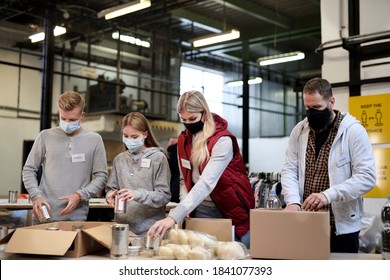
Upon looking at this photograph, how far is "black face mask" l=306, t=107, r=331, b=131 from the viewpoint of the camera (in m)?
2.02

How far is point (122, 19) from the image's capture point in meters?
11.6

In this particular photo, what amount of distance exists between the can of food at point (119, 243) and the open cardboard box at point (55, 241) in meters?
0.03

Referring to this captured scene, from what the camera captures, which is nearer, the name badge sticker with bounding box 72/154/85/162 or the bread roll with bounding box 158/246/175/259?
the bread roll with bounding box 158/246/175/259

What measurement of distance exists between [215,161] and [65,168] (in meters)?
0.82

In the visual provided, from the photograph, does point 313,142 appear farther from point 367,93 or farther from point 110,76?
point 110,76

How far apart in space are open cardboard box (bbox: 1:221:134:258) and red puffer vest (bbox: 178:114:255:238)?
502mm

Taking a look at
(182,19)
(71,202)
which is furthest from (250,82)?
(71,202)

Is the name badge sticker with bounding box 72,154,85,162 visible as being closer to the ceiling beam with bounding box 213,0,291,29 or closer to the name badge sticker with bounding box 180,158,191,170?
the name badge sticker with bounding box 180,158,191,170

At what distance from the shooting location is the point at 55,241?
1.55 metres

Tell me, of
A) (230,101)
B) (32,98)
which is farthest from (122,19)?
(230,101)

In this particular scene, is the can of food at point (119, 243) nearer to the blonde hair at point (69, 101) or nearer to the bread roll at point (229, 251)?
the bread roll at point (229, 251)

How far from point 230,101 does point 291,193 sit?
13.9 metres

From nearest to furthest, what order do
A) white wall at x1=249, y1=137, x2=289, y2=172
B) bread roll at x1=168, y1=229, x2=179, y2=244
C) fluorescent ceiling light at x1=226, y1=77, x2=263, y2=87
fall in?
bread roll at x1=168, y1=229, x2=179, y2=244, fluorescent ceiling light at x1=226, y1=77, x2=263, y2=87, white wall at x1=249, y1=137, x2=289, y2=172

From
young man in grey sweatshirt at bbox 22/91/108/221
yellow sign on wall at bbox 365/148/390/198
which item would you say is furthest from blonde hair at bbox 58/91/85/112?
yellow sign on wall at bbox 365/148/390/198
